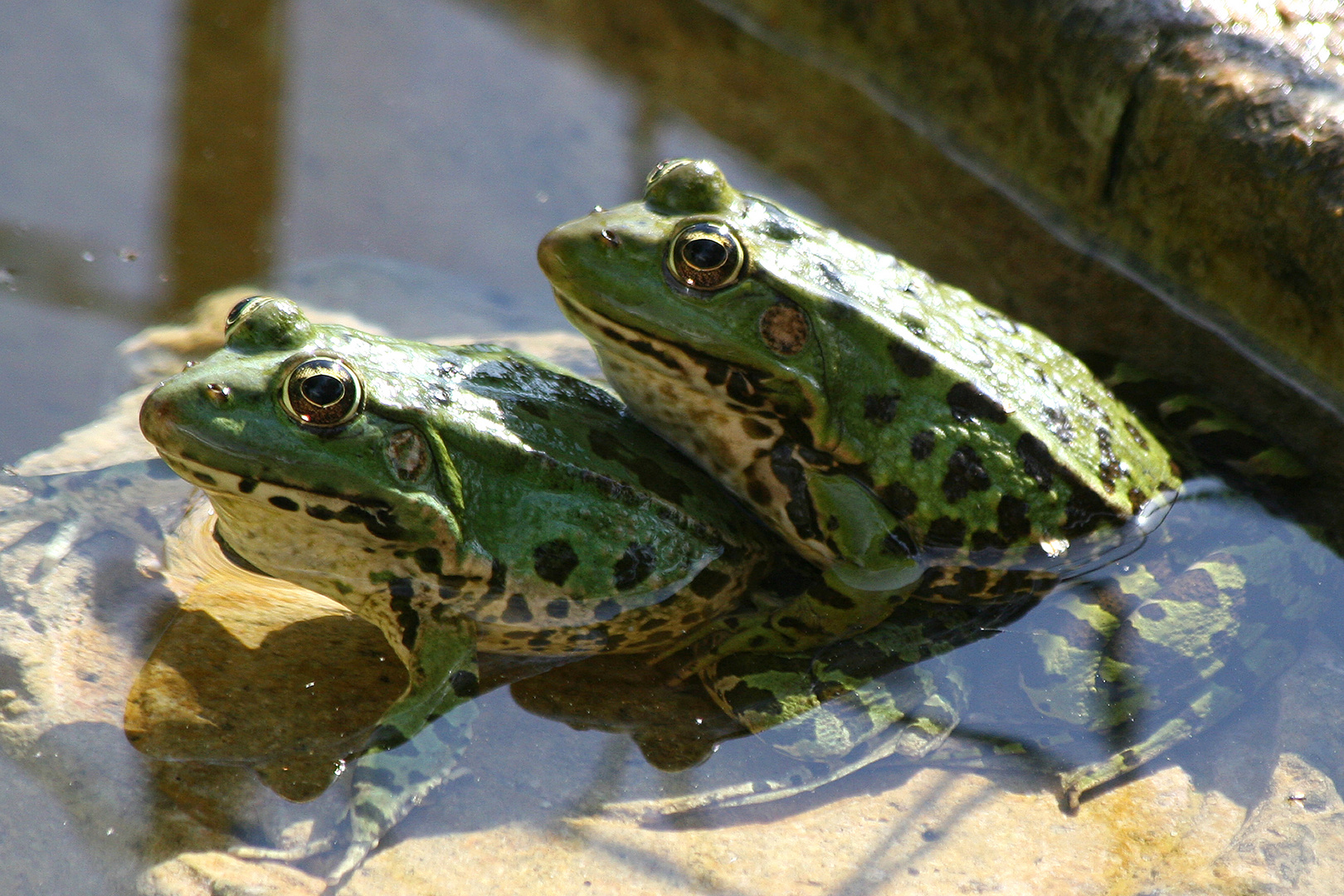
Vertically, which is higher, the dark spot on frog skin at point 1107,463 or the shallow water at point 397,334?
A: the dark spot on frog skin at point 1107,463

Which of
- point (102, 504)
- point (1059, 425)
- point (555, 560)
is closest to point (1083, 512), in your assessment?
point (1059, 425)

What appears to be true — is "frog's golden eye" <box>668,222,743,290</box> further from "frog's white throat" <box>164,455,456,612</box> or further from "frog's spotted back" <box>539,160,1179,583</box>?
"frog's white throat" <box>164,455,456,612</box>

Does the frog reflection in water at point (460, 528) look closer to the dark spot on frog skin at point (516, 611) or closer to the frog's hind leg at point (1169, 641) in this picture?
the dark spot on frog skin at point (516, 611)

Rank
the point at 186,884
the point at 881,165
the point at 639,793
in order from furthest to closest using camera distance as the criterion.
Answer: the point at 881,165 < the point at 639,793 < the point at 186,884

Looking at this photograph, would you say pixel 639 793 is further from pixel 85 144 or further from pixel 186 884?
pixel 85 144

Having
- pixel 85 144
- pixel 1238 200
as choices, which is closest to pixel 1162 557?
pixel 1238 200

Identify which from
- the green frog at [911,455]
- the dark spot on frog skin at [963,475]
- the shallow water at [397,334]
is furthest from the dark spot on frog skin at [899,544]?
the shallow water at [397,334]

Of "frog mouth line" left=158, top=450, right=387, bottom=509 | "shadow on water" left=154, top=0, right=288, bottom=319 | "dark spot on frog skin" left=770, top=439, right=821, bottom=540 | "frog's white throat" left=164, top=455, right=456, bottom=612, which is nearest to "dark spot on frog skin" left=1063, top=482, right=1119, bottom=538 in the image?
"dark spot on frog skin" left=770, top=439, right=821, bottom=540
